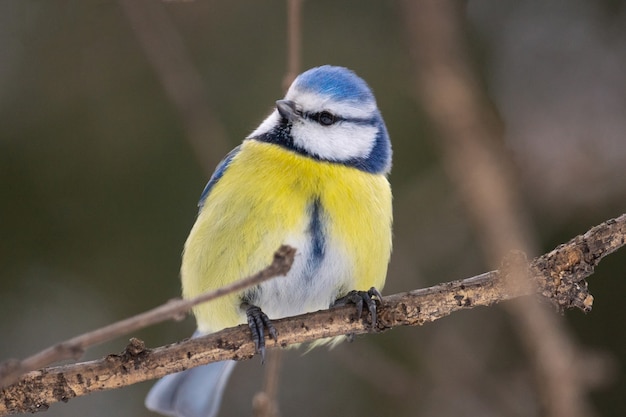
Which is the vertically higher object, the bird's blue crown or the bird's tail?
the bird's blue crown

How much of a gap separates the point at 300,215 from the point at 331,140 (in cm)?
37

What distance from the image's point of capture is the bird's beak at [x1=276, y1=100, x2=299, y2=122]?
2504 millimetres

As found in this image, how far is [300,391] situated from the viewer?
3672mm

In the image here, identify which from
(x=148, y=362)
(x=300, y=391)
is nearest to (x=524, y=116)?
(x=300, y=391)

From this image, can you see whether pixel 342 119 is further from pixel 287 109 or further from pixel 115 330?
pixel 115 330

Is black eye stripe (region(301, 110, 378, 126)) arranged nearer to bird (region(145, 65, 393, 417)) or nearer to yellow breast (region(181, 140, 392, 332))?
bird (region(145, 65, 393, 417))

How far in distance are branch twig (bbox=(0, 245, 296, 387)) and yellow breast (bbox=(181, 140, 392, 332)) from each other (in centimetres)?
92

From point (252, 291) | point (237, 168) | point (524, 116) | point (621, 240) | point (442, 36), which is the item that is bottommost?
point (621, 240)

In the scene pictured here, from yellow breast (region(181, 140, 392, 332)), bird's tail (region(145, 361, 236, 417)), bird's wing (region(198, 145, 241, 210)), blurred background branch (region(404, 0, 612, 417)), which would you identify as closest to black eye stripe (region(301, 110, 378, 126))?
yellow breast (region(181, 140, 392, 332))

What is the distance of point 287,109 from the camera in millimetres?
2514

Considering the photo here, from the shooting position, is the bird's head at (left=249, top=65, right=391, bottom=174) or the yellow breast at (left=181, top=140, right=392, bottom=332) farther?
the bird's head at (left=249, top=65, right=391, bottom=174)

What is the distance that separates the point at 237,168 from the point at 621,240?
121cm

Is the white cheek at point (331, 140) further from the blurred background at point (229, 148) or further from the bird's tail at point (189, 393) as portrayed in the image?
the bird's tail at point (189, 393)

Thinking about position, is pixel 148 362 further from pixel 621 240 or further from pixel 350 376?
pixel 350 376
